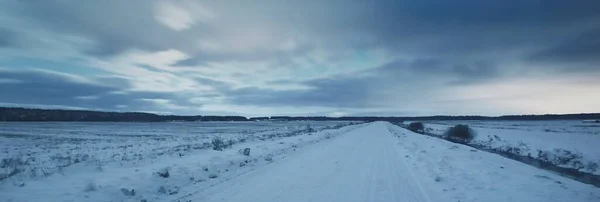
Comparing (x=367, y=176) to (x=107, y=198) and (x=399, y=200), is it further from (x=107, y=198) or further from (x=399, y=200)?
(x=107, y=198)

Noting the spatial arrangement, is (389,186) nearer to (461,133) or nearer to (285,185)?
(285,185)

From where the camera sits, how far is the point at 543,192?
375 inches

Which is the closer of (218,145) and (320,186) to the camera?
(320,186)

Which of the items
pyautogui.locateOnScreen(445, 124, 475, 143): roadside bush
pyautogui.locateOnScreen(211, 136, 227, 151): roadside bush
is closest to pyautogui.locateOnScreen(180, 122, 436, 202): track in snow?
pyautogui.locateOnScreen(211, 136, 227, 151): roadside bush

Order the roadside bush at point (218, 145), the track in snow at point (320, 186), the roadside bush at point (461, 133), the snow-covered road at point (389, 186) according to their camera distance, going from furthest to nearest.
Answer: the roadside bush at point (461, 133) < the roadside bush at point (218, 145) < the snow-covered road at point (389, 186) < the track in snow at point (320, 186)

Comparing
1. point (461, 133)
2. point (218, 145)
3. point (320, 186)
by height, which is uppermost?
point (461, 133)

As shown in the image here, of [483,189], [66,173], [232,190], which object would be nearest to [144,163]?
[66,173]

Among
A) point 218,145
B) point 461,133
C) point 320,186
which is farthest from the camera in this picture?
point 461,133

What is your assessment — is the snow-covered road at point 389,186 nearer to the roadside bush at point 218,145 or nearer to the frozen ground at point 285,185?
the frozen ground at point 285,185

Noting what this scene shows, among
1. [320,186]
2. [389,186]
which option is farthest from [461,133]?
[320,186]

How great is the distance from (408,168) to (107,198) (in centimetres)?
1100

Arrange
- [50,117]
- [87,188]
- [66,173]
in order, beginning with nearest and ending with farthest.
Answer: [87,188], [66,173], [50,117]

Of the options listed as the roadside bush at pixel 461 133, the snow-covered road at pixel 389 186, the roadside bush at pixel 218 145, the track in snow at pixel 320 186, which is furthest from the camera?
the roadside bush at pixel 461 133

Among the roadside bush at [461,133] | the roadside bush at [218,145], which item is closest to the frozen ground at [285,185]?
the roadside bush at [218,145]
